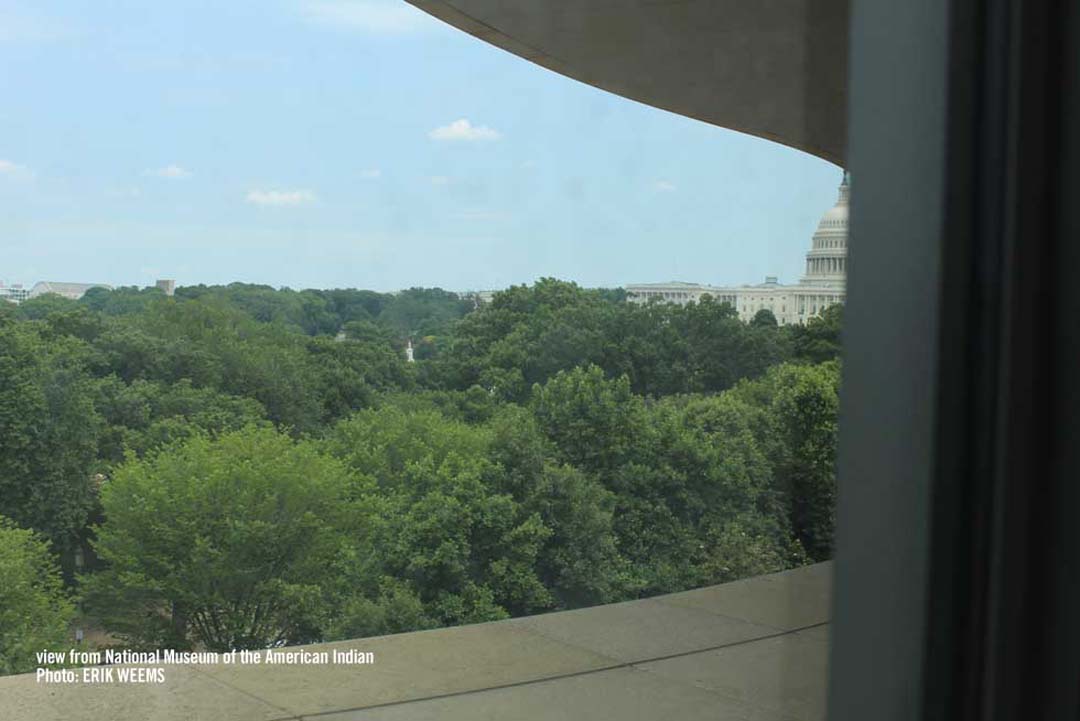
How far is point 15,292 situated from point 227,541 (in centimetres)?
84

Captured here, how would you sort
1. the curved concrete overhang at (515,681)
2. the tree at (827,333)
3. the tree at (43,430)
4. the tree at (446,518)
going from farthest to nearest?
the tree at (446,518) → the tree at (43,430) → the curved concrete overhang at (515,681) → the tree at (827,333)

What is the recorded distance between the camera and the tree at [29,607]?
2.12 meters

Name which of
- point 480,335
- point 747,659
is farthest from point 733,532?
point 747,659

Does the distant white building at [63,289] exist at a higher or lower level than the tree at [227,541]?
higher

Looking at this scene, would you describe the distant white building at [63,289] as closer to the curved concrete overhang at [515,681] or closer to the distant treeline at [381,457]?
the distant treeline at [381,457]

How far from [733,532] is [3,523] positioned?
298 centimetres

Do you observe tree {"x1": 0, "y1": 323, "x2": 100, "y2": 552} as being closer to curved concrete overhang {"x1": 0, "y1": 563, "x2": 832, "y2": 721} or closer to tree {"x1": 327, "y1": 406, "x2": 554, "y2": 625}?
curved concrete overhang {"x1": 0, "y1": 563, "x2": 832, "y2": 721}

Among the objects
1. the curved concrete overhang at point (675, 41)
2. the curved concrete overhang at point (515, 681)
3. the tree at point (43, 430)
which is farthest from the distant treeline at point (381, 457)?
Answer: the curved concrete overhang at point (675, 41)

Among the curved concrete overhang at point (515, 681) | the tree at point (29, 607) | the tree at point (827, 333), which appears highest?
the tree at point (827, 333)

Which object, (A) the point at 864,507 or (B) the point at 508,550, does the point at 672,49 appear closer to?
(B) the point at 508,550

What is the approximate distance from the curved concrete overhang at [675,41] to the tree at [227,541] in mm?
1390

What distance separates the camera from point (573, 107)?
461cm

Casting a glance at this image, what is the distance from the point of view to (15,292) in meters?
2.16

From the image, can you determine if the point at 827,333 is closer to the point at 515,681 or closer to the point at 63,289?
the point at 515,681
